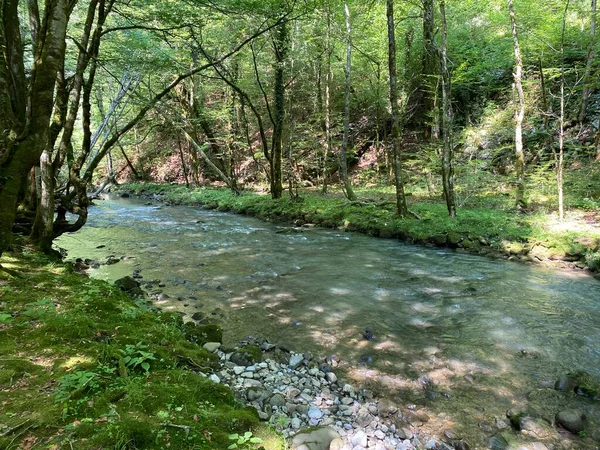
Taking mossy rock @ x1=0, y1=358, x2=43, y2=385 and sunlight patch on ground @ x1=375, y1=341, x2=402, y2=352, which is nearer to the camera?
mossy rock @ x1=0, y1=358, x2=43, y2=385

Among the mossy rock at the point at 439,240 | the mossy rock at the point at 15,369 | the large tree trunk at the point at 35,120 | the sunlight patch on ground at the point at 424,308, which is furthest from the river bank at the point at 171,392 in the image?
the mossy rock at the point at 439,240

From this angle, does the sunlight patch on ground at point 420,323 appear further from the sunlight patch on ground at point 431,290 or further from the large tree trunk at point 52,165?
the large tree trunk at point 52,165

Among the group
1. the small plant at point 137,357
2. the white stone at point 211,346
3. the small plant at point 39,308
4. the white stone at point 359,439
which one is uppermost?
the small plant at point 39,308

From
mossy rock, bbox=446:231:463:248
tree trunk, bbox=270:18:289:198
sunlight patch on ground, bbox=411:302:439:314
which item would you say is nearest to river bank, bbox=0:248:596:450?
sunlight patch on ground, bbox=411:302:439:314

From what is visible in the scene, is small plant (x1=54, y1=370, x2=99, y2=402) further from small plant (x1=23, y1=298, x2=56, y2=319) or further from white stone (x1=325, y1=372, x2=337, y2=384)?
white stone (x1=325, y1=372, x2=337, y2=384)

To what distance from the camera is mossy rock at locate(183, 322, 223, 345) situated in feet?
16.5

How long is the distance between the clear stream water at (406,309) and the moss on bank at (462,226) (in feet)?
2.29

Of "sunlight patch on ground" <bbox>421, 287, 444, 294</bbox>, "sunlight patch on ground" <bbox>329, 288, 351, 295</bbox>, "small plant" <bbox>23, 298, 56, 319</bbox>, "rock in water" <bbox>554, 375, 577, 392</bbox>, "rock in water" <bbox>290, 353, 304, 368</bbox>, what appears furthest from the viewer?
"sunlight patch on ground" <bbox>421, 287, 444, 294</bbox>

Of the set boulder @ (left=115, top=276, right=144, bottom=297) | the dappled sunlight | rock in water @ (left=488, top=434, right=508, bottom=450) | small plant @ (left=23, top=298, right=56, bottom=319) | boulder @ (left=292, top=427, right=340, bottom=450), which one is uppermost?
small plant @ (left=23, top=298, right=56, bottom=319)

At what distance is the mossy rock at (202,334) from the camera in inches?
198

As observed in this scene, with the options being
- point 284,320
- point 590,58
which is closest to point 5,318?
point 284,320

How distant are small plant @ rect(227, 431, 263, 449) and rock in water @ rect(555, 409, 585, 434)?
132 inches

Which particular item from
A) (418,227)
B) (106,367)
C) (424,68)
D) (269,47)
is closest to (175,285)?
(106,367)

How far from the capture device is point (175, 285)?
8062 millimetres
